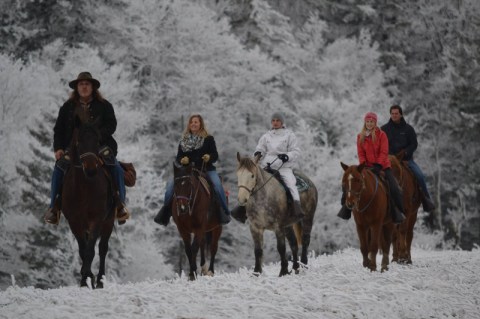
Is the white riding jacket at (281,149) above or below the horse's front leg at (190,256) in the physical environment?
above

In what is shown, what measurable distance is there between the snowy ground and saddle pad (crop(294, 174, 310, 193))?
12.3 ft

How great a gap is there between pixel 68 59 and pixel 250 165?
30.0 meters

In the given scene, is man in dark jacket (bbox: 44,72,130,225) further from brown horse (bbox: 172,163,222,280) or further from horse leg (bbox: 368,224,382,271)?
horse leg (bbox: 368,224,382,271)

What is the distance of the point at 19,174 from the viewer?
33.4 m

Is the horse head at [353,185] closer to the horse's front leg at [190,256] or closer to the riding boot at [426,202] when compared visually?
the horse's front leg at [190,256]

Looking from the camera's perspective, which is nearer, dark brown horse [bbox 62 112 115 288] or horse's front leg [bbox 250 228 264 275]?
dark brown horse [bbox 62 112 115 288]

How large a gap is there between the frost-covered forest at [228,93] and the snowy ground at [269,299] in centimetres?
2208

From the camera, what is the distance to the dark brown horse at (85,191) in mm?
10523

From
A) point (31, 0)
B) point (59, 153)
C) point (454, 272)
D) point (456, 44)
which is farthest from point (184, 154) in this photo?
point (456, 44)

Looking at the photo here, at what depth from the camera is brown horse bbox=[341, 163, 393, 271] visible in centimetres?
1285

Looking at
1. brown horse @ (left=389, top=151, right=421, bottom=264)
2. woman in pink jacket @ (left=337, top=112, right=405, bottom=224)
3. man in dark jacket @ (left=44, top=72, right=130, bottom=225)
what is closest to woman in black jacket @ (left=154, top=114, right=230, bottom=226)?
woman in pink jacket @ (left=337, top=112, right=405, bottom=224)

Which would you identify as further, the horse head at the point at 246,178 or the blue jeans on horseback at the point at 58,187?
the horse head at the point at 246,178

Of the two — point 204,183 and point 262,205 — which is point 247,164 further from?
point 204,183

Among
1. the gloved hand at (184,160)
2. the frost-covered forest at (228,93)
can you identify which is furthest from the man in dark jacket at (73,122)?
the frost-covered forest at (228,93)
